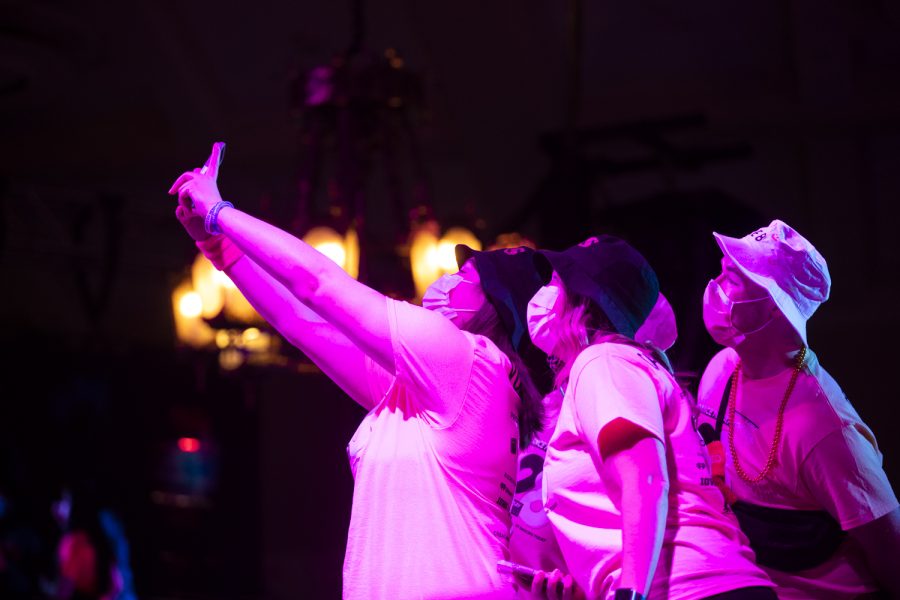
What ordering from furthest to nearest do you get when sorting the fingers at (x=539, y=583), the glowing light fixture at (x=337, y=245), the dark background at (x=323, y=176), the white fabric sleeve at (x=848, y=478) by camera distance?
the dark background at (x=323, y=176) → the glowing light fixture at (x=337, y=245) → the white fabric sleeve at (x=848, y=478) → the fingers at (x=539, y=583)

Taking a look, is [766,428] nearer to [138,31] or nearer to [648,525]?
[648,525]

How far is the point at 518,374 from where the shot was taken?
5.81 ft

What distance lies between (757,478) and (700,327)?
84 centimetres

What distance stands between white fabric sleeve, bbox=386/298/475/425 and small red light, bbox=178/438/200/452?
7.27 metres

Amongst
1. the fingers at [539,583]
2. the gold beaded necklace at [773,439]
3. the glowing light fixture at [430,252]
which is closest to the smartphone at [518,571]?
the fingers at [539,583]

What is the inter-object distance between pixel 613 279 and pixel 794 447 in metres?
0.43

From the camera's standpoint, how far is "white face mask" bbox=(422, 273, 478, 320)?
1833mm

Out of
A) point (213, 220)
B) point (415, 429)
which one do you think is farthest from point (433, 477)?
point (213, 220)

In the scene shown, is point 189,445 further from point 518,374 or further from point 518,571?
point 518,571

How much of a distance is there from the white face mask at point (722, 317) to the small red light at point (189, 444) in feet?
24.1

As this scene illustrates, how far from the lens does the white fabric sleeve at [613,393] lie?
4.59 feet

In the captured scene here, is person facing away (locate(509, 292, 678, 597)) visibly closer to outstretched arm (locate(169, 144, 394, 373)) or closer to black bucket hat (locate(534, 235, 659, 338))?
black bucket hat (locate(534, 235, 659, 338))

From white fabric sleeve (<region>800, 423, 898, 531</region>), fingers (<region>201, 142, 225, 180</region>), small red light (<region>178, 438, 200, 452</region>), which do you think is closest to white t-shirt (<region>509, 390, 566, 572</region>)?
white fabric sleeve (<region>800, 423, 898, 531</region>)

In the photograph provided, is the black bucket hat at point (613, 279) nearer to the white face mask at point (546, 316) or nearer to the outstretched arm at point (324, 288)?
the white face mask at point (546, 316)
